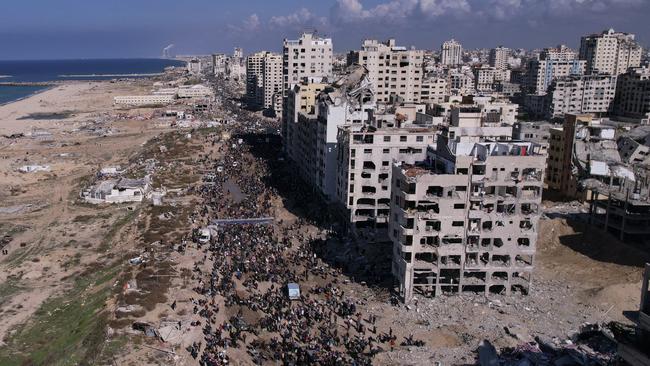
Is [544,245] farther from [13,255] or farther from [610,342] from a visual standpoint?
[13,255]

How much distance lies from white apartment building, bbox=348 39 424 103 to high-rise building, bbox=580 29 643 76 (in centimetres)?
10304

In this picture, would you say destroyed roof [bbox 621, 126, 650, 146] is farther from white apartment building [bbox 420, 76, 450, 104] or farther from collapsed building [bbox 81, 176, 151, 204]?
collapsed building [bbox 81, 176, 151, 204]

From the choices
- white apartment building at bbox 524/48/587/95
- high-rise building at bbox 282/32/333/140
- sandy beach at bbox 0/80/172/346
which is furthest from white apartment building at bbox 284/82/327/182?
white apartment building at bbox 524/48/587/95

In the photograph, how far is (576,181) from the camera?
64.4 m

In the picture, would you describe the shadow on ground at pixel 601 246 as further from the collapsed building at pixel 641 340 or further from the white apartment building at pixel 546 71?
the white apartment building at pixel 546 71

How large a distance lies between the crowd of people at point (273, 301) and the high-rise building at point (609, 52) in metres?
152

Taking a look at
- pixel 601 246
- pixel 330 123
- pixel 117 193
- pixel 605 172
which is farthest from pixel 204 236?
pixel 605 172

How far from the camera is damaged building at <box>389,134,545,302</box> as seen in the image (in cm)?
4162

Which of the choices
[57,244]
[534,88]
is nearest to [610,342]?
[57,244]

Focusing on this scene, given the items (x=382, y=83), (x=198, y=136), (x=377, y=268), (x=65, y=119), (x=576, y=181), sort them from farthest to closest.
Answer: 1. (x=65, y=119)
2. (x=198, y=136)
3. (x=382, y=83)
4. (x=576, y=181)
5. (x=377, y=268)

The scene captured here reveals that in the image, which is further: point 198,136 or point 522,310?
point 198,136

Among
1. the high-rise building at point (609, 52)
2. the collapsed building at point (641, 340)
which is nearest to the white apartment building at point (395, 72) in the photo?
the collapsed building at point (641, 340)

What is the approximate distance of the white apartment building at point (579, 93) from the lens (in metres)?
136

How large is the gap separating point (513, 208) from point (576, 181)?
25808 millimetres
